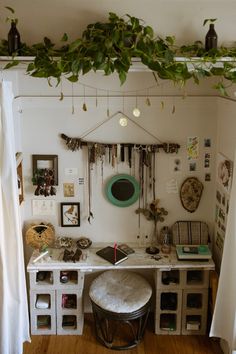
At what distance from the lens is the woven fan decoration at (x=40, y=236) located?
11.9 ft

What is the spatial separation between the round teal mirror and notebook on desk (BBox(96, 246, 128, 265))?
0.38 meters

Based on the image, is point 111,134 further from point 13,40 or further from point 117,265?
point 13,40

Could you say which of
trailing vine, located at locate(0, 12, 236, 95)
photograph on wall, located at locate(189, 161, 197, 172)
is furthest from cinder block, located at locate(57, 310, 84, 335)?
trailing vine, located at locate(0, 12, 236, 95)

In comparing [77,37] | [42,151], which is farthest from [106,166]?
[77,37]

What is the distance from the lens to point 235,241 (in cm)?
297

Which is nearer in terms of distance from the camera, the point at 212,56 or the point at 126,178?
the point at 212,56

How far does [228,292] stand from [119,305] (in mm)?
805

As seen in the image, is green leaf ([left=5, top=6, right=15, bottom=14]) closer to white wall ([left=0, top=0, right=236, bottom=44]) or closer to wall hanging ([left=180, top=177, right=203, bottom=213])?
white wall ([left=0, top=0, right=236, bottom=44])

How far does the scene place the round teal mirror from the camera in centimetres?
366

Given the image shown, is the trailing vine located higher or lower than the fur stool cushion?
higher

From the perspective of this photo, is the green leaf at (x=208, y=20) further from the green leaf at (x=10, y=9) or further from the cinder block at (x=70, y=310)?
the cinder block at (x=70, y=310)

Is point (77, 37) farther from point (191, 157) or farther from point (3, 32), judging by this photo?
point (191, 157)

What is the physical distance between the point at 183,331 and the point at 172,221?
900 mm

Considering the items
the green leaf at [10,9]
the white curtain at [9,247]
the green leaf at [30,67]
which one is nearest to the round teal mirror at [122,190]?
the white curtain at [9,247]
